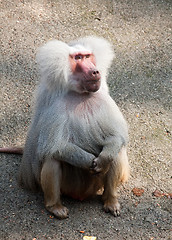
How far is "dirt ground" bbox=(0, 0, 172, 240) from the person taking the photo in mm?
3795

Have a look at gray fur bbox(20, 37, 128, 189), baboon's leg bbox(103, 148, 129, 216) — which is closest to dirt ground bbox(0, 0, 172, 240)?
baboon's leg bbox(103, 148, 129, 216)

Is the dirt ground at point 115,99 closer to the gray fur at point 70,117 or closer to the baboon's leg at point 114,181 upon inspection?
the baboon's leg at point 114,181

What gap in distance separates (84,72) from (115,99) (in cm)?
186

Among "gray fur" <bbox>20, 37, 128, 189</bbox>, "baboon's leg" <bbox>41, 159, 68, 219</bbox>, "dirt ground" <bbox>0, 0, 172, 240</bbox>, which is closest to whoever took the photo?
"gray fur" <bbox>20, 37, 128, 189</bbox>

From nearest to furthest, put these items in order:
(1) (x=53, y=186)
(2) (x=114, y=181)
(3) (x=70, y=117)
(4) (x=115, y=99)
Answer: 1. (3) (x=70, y=117)
2. (1) (x=53, y=186)
3. (2) (x=114, y=181)
4. (4) (x=115, y=99)

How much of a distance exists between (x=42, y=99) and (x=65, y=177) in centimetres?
81

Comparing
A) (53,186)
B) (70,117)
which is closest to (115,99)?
(70,117)

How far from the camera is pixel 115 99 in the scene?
17.9 ft

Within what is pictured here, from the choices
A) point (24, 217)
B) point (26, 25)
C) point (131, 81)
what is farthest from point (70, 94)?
point (26, 25)

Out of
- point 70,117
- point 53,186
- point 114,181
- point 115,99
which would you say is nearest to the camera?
point 70,117

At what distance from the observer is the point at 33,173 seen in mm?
4004

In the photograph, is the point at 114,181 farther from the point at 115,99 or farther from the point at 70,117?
the point at 115,99

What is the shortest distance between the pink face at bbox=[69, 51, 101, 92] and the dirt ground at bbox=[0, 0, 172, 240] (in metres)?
1.26

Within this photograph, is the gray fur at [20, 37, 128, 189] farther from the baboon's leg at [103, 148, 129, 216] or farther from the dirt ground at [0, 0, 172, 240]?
the dirt ground at [0, 0, 172, 240]
